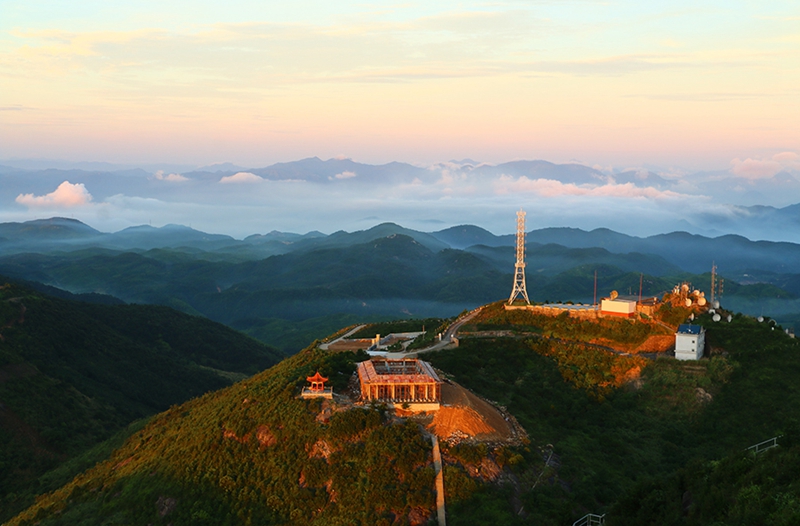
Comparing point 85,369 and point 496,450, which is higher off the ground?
point 496,450

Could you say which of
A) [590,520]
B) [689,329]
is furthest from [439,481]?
[689,329]

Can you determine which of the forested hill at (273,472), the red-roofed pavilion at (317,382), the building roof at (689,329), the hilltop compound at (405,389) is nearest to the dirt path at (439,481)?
the forested hill at (273,472)

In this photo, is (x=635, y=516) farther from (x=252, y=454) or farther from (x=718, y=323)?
(x=718, y=323)

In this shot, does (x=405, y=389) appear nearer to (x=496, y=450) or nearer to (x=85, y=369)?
(x=496, y=450)

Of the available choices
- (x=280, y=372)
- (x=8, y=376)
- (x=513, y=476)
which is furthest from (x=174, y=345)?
(x=513, y=476)

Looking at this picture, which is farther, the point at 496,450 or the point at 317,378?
the point at 317,378

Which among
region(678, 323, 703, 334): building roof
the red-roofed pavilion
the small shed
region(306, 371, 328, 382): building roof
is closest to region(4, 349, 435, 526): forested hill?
the red-roofed pavilion

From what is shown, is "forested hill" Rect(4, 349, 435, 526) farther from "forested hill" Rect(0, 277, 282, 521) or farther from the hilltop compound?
"forested hill" Rect(0, 277, 282, 521)
